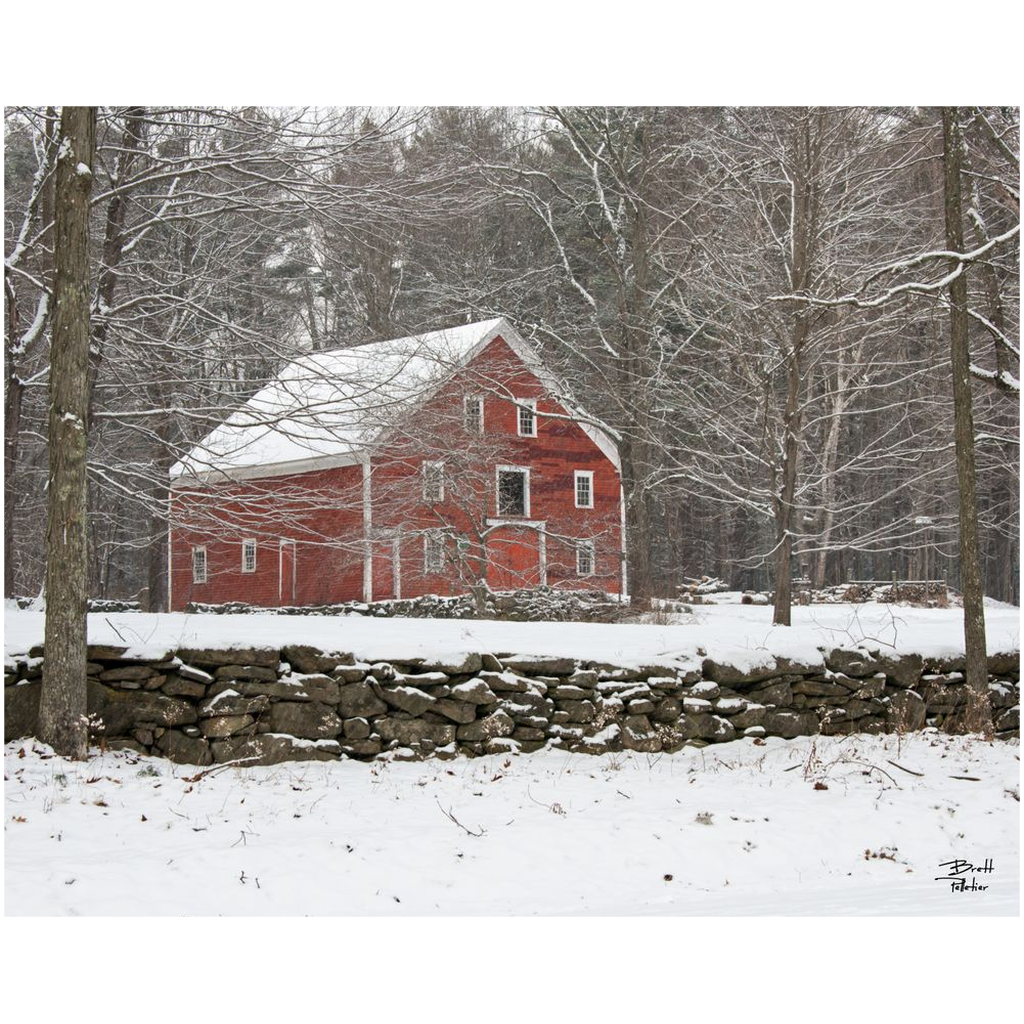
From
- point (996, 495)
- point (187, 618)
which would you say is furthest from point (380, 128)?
point (996, 495)

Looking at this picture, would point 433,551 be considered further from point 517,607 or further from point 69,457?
point 69,457

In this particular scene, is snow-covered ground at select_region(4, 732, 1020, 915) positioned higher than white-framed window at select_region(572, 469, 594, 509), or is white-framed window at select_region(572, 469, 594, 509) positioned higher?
white-framed window at select_region(572, 469, 594, 509)

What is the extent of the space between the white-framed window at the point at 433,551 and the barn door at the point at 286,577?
13.8 feet

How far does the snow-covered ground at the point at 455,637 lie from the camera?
8047 mm

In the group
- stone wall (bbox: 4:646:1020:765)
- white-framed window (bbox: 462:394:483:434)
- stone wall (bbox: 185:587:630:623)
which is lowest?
stone wall (bbox: 4:646:1020:765)

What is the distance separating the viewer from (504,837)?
21.3 feet

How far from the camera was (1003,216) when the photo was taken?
1360 centimetres

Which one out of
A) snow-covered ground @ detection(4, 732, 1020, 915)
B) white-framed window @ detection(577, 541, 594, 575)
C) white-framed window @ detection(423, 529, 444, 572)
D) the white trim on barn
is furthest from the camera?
white-framed window @ detection(577, 541, 594, 575)

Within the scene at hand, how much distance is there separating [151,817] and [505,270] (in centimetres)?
1498

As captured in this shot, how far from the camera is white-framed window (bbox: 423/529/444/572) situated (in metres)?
17.9

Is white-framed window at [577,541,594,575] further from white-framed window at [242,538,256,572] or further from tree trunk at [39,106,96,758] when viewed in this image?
tree trunk at [39,106,96,758]

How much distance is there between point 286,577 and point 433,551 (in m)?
4.80
